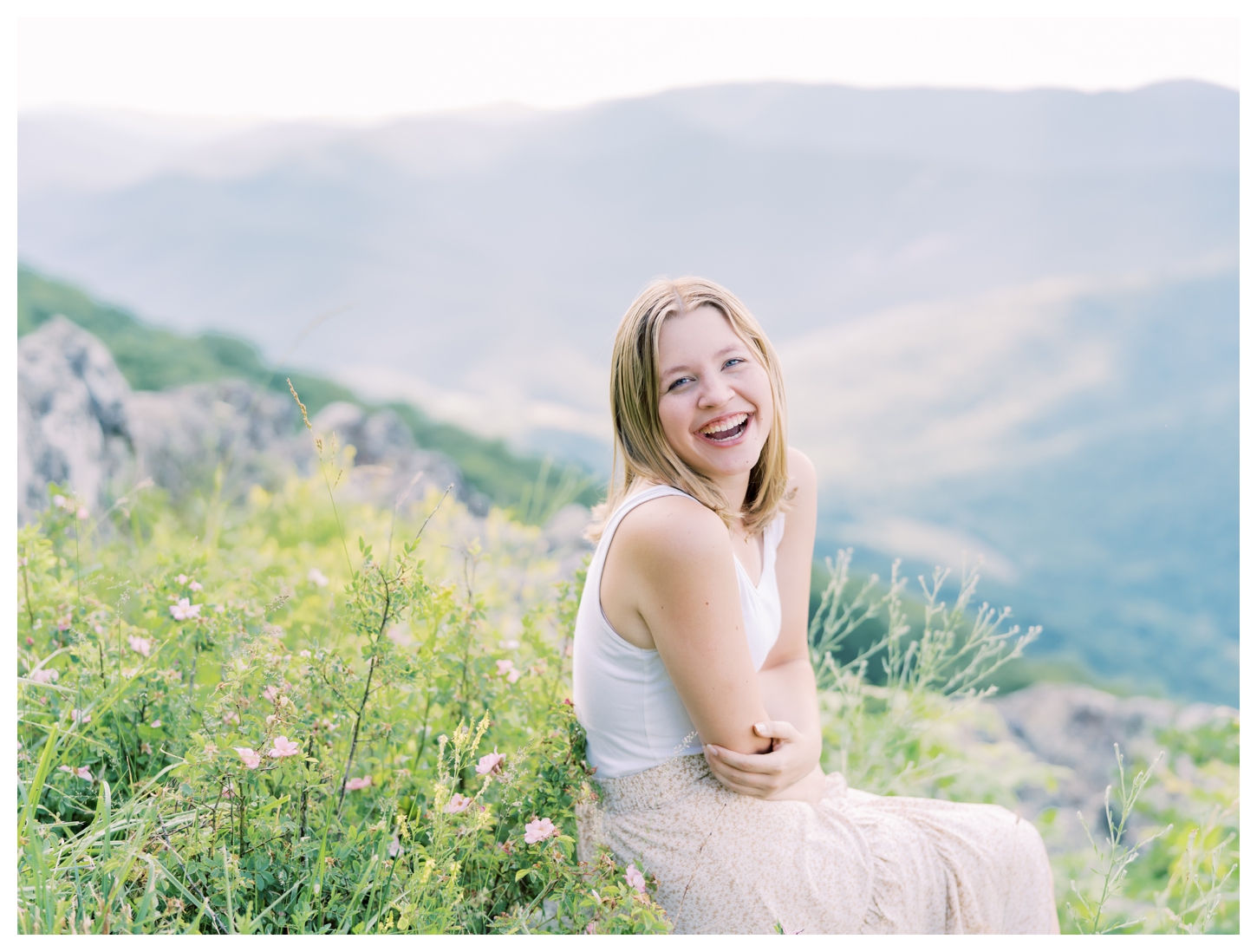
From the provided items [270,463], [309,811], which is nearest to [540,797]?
[309,811]

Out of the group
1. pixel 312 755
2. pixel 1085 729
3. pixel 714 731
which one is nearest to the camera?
pixel 714 731

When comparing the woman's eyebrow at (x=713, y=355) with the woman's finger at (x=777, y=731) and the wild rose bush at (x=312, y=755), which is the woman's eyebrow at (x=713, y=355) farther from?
the woman's finger at (x=777, y=731)

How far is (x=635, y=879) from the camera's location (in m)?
1.60

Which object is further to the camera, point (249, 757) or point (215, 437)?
point (215, 437)

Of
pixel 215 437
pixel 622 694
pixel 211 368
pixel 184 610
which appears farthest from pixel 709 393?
pixel 211 368

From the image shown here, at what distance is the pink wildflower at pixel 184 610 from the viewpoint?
1974 millimetres

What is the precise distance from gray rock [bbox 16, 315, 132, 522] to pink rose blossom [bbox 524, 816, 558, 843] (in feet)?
8.94

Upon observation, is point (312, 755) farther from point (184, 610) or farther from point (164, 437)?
point (164, 437)

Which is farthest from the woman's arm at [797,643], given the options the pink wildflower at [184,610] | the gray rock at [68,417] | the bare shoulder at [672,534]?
the gray rock at [68,417]

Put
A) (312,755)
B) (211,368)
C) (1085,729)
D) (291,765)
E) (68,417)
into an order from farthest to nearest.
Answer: (211,368)
(1085,729)
(68,417)
(312,755)
(291,765)

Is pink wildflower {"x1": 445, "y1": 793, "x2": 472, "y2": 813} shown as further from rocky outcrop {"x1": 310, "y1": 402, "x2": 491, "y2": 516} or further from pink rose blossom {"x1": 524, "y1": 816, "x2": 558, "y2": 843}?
rocky outcrop {"x1": 310, "y1": 402, "x2": 491, "y2": 516}

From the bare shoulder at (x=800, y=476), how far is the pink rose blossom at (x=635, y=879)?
3.32 ft

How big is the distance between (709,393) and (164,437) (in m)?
4.49

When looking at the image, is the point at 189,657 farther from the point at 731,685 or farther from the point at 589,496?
the point at 589,496
